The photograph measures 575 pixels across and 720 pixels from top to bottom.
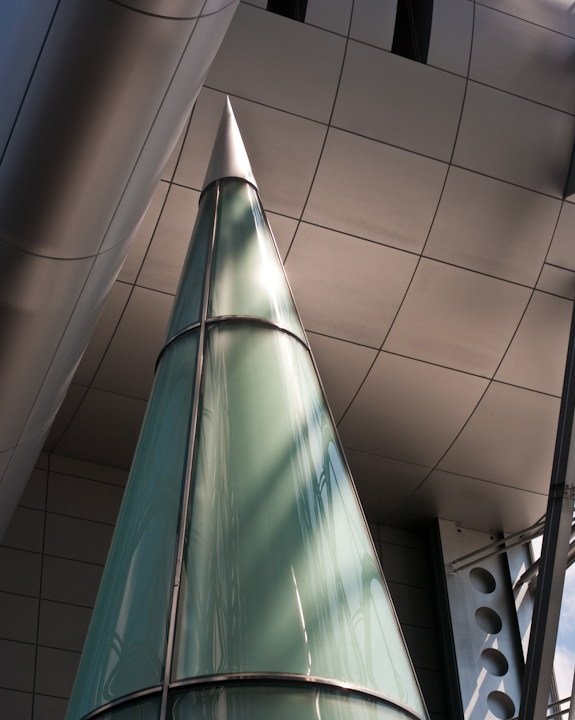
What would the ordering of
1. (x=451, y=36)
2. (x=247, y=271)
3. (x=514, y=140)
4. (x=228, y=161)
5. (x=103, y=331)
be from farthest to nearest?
(x=103, y=331)
(x=514, y=140)
(x=451, y=36)
(x=228, y=161)
(x=247, y=271)

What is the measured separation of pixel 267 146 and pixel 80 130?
24.1 feet

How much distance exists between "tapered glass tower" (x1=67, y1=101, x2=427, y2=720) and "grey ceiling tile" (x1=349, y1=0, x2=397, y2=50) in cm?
913

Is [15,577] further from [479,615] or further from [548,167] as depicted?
[548,167]

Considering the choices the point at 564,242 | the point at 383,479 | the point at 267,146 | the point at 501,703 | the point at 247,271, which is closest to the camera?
the point at 247,271

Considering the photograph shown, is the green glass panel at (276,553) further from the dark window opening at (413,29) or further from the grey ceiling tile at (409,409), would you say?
the dark window opening at (413,29)

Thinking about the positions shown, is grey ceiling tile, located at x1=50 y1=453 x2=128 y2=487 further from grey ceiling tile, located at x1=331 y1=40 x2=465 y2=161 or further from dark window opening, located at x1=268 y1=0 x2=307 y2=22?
dark window opening, located at x1=268 y1=0 x2=307 y2=22

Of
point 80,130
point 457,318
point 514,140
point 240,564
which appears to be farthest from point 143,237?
point 240,564

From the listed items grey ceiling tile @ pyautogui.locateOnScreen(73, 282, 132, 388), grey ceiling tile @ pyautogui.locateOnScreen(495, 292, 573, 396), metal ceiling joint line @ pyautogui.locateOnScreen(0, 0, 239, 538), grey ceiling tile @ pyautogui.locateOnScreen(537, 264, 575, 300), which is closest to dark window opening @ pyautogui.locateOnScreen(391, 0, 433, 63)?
grey ceiling tile @ pyautogui.locateOnScreen(537, 264, 575, 300)

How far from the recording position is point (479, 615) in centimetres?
1499

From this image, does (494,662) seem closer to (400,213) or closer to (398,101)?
(400,213)

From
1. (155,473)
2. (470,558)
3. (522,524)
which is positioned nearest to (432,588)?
(470,558)

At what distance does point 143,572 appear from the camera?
2854 mm

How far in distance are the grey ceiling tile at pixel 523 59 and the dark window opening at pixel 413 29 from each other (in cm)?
80

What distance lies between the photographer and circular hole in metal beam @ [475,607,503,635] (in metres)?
14.7
